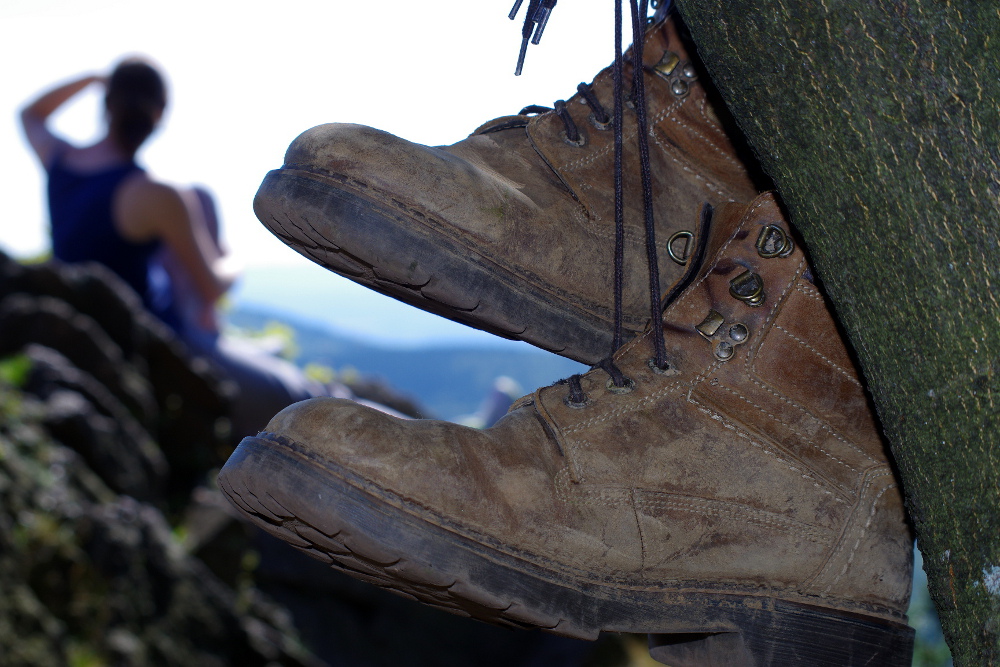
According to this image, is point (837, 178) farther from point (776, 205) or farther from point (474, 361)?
point (474, 361)

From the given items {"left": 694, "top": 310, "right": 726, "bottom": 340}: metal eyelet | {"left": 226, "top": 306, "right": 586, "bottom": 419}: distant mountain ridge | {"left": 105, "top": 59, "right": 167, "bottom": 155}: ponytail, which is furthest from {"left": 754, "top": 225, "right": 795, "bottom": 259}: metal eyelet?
{"left": 226, "top": 306, "right": 586, "bottom": 419}: distant mountain ridge

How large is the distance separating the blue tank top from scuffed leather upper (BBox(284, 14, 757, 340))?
355cm

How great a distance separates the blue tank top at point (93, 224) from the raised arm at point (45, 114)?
197 millimetres

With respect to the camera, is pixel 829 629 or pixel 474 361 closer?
pixel 829 629

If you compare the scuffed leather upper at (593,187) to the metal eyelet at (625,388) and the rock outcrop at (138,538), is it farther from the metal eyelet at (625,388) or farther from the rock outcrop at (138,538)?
the rock outcrop at (138,538)

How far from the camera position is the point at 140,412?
6414 millimetres

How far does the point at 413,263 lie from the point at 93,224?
399cm

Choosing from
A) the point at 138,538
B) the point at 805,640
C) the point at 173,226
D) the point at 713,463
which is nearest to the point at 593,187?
the point at 713,463

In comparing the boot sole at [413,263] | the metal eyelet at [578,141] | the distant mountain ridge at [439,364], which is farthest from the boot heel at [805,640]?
the distant mountain ridge at [439,364]

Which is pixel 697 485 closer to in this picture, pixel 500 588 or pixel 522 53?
pixel 500 588

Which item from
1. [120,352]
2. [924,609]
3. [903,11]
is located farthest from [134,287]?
[924,609]

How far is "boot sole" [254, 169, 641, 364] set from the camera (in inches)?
61.6

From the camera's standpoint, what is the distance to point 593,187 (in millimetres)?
1808

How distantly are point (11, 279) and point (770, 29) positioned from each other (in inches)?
241
